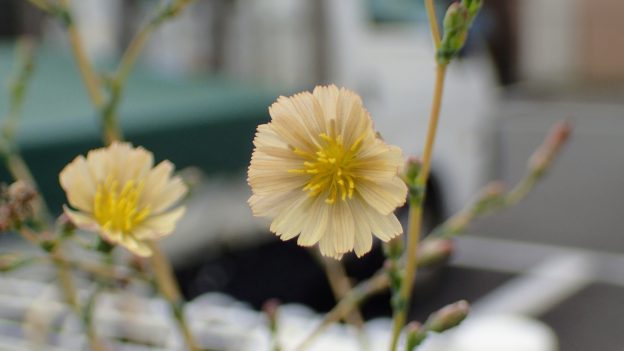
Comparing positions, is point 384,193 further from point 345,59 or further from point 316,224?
point 345,59

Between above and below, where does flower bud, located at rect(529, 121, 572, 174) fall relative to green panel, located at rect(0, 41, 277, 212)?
above

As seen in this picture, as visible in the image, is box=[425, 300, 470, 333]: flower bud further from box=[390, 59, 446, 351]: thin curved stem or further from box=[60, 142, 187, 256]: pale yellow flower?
box=[60, 142, 187, 256]: pale yellow flower

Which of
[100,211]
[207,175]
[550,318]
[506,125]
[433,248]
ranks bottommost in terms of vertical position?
[506,125]

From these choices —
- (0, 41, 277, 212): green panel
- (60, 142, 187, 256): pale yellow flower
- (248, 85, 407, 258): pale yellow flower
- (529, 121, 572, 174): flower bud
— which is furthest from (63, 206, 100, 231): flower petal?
(0, 41, 277, 212): green panel

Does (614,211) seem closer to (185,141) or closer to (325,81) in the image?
(325,81)

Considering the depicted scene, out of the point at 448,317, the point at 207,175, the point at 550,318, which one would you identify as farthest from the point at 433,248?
the point at 550,318

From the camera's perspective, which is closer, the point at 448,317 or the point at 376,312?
the point at 448,317

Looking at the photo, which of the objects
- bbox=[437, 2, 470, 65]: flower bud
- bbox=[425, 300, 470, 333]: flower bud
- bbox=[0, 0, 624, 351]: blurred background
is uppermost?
bbox=[437, 2, 470, 65]: flower bud
